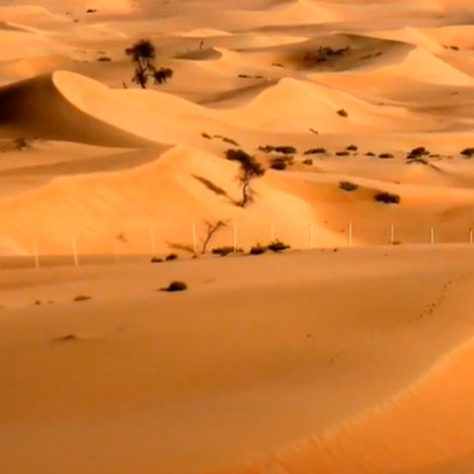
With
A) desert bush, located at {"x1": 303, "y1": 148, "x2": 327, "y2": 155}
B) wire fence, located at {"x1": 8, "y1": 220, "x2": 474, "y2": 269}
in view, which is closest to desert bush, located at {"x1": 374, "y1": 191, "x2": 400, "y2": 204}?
wire fence, located at {"x1": 8, "y1": 220, "x2": 474, "y2": 269}

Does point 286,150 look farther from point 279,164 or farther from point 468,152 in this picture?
point 468,152

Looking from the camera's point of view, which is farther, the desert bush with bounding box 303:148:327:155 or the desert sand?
the desert bush with bounding box 303:148:327:155

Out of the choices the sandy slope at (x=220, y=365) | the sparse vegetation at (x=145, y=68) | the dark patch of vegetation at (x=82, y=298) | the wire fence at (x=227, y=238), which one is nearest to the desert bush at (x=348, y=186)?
the wire fence at (x=227, y=238)

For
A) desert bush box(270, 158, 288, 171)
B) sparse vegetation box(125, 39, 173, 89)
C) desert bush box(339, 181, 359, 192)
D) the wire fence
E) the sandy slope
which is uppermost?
sparse vegetation box(125, 39, 173, 89)

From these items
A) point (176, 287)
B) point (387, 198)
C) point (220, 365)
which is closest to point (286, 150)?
point (387, 198)

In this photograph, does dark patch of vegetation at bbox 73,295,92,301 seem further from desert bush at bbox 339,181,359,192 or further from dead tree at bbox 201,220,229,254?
desert bush at bbox 339,181,359,192

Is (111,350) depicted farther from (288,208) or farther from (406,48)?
(406,48)

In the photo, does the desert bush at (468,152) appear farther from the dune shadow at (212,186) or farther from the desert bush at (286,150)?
the dune shadow at (212,186)
